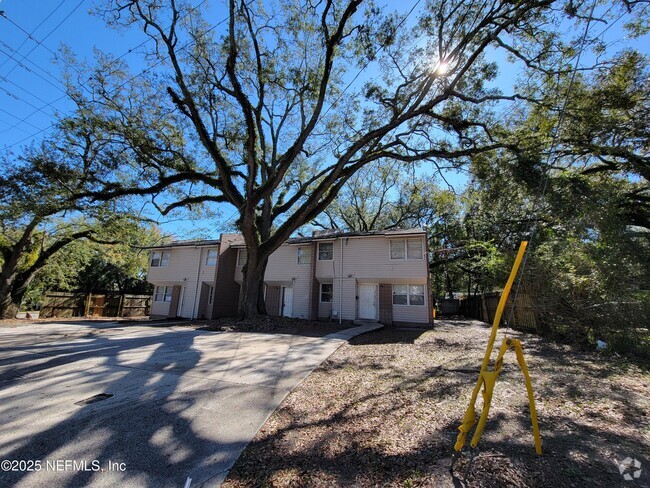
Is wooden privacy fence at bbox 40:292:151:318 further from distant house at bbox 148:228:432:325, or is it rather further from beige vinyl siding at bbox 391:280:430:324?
beige vinyl siding at bbox 391:280:430:324

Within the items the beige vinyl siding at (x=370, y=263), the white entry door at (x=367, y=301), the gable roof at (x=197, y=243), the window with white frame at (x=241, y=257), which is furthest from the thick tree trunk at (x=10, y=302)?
the white entry door at (x=367, y=301)

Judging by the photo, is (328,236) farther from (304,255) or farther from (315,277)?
(315,277)

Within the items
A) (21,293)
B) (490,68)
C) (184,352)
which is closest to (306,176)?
(490,68)

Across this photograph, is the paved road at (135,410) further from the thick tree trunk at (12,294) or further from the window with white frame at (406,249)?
the thick tree trunk at (12,294)

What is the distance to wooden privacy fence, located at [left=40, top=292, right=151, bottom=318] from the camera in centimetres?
2014

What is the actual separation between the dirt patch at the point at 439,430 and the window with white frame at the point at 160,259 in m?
19.3

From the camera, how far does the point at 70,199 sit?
12516 millimetres

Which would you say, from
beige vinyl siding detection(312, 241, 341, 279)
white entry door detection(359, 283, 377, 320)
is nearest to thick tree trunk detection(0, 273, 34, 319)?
beige vinyl siding detection(312, 241, 341, 279)

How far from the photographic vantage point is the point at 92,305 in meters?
22.3

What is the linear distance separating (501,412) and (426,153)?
1036 cm

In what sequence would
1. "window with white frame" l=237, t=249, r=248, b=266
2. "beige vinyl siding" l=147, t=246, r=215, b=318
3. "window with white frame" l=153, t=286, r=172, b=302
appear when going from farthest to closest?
"window with white frame" l=153, t=286, r=172, b=302 < "window with white frame" l=237, t=249, r=248, b=266 < "beige vinyl siding" l=147, t=246, r=215, b=318

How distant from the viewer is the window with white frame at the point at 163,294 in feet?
69.7

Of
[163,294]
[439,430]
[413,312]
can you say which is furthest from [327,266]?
[439,430]

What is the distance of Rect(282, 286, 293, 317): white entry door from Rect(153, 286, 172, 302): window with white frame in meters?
8.77
